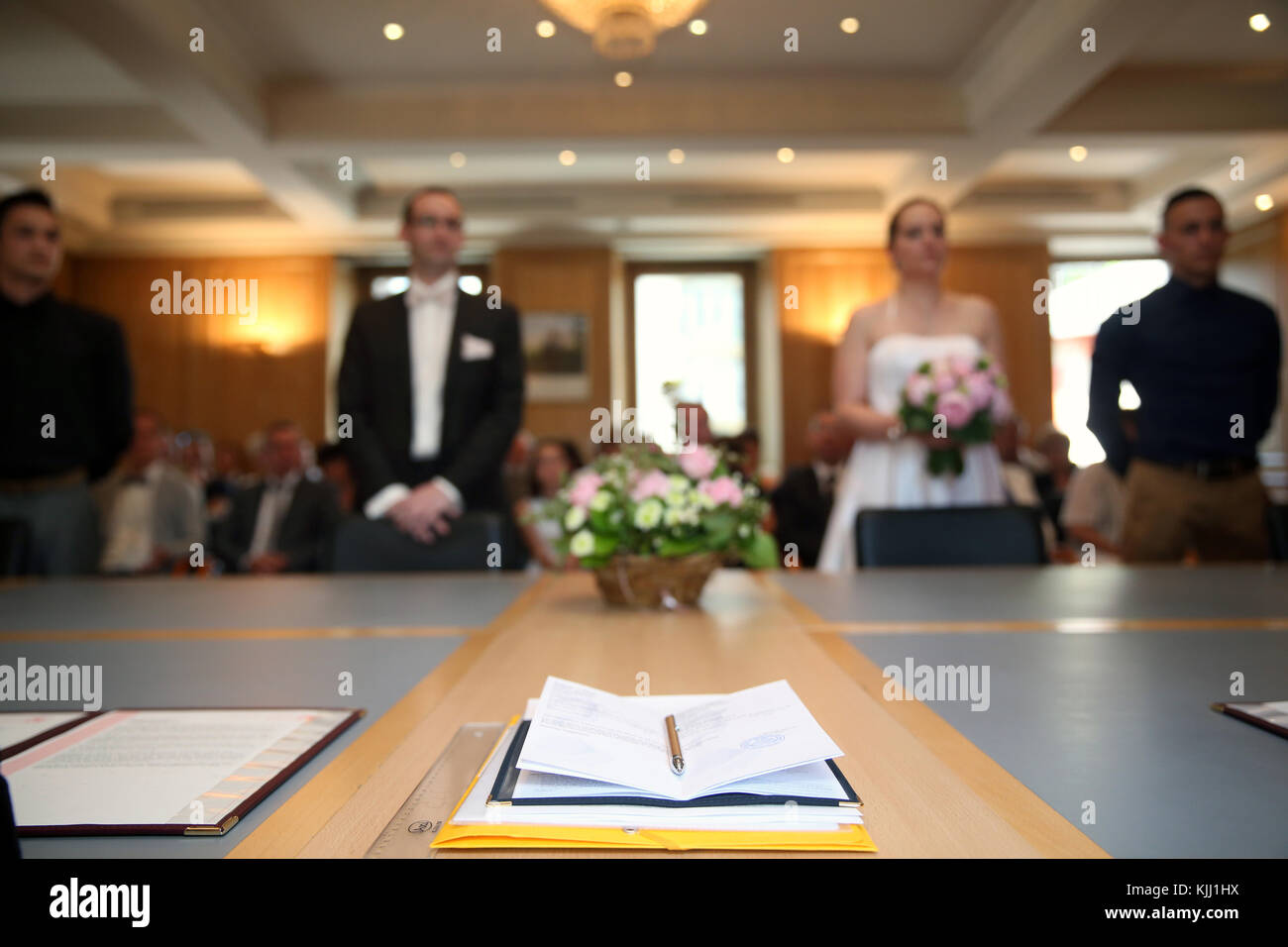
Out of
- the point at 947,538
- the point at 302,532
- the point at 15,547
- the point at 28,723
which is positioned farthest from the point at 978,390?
the point at 302,532

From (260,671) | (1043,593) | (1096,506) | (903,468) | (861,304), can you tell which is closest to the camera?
(260,671)

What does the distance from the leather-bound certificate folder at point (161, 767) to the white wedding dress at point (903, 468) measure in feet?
7.37

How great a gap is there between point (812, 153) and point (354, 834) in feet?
24.3

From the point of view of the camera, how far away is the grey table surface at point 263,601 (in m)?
1.57

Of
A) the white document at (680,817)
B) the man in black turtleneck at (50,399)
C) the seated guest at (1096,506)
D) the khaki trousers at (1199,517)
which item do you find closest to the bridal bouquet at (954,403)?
the khaki trousers at (1199,517)

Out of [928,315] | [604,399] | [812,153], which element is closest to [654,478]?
[928,315]

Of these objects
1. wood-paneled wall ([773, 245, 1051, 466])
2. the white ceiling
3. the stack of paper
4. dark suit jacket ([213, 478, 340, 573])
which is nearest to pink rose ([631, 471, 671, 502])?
the stack of paper

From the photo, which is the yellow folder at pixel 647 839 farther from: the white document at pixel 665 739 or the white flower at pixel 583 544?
the white flower at pixel 583 544

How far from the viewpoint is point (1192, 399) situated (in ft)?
9.02

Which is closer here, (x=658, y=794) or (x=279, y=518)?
(x=658, y=794)

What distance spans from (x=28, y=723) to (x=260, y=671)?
286 millimetres

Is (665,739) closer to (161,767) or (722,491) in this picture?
(161,767)

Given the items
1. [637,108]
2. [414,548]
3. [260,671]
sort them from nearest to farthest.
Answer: [260,671]
[414,548]
[637,108]
